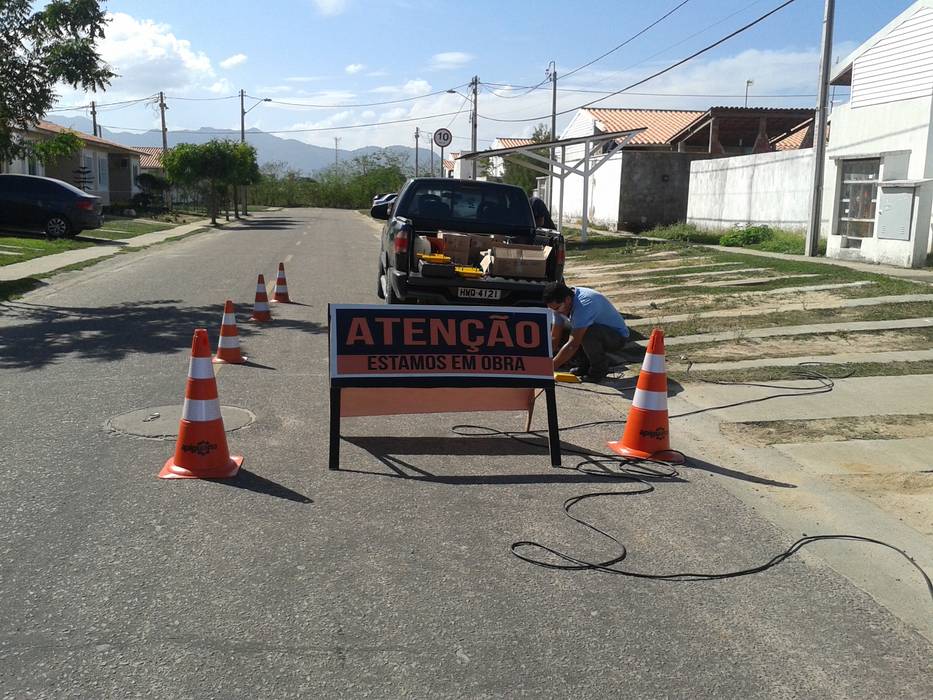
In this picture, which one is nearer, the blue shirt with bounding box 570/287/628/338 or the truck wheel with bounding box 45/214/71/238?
the blue shirt with bounding box 570/287/628/338

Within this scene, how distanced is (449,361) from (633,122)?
3859 centimetres

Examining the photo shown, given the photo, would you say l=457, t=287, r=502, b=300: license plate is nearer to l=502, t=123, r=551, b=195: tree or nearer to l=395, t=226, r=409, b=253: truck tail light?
l=395, t=226, r=409, b=253: truck tail light

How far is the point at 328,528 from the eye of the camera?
15.6ft

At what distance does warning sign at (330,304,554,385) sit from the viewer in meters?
6.21

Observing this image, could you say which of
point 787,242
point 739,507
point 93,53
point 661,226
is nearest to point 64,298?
point 93,53

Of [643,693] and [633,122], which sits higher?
[633,122]

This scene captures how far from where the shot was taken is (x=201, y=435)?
18.4 feet

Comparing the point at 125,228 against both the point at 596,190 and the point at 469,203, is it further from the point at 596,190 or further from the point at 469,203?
the point at 469,203

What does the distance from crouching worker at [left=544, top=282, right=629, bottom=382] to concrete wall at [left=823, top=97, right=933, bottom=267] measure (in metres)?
9.48

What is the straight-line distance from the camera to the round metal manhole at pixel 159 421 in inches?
255

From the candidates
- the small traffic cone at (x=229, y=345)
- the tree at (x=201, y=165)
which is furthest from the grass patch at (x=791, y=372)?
the tree at (x=201, y=165)

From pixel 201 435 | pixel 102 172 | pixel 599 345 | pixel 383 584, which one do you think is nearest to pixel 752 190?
pixel 599 345

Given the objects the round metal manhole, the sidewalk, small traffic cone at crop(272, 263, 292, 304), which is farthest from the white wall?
the round metal manhole

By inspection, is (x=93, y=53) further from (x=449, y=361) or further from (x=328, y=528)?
(x=328, y=528)
